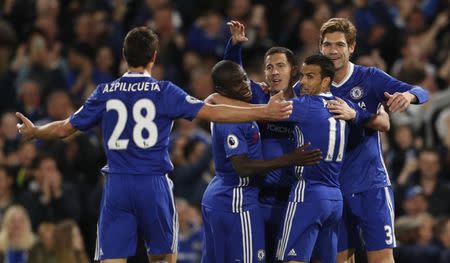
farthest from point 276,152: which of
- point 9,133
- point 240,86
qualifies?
point 9,133

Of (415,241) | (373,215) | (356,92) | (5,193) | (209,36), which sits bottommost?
(415,241)

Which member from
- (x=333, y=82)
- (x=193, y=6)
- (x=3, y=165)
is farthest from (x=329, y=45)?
(x=193, y=6)

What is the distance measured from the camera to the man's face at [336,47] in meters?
10.3

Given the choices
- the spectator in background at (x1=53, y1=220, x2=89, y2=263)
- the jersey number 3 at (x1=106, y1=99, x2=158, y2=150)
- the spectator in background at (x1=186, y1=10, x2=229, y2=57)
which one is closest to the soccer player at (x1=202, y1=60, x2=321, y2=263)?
the jersey number 3 at (x1=106, y1=99, x2=158, y2=150)

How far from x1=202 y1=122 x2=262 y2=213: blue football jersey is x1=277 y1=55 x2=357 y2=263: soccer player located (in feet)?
1.21

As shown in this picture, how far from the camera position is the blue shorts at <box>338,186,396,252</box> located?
1030 cm

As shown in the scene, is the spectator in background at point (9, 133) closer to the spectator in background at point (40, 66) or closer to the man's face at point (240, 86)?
the spectator in background at point (40, 66)

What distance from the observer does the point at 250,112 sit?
9250 mm

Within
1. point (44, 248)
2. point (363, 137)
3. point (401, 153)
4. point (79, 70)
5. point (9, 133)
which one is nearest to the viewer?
point (363, 137)

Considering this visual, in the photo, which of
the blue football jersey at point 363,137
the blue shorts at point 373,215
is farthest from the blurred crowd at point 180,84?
the blue football jersey at point 363,137

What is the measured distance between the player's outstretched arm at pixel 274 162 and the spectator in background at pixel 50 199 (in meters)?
5.02

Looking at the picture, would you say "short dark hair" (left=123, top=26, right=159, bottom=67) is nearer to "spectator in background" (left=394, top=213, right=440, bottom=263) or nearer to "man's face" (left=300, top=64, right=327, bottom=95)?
"man's face" (left=300, top=64, right=327, bottom=95)

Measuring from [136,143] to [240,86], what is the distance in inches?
40.5

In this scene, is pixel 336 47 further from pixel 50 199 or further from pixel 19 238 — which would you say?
pixel 50 199
